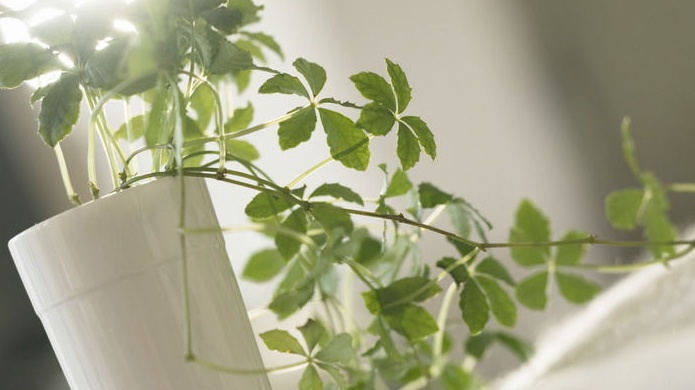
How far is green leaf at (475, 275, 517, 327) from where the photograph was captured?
0.73 meters

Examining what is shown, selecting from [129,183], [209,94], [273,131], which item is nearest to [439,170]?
[273,131]

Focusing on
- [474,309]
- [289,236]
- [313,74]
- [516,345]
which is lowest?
[516,345]

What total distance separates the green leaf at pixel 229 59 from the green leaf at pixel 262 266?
1.33 feet

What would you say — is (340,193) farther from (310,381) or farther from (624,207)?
(624,207)

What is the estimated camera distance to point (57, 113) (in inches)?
22.9

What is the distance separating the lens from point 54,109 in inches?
22.9

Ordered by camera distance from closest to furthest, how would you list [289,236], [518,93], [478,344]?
[289,236], [478,344], [518,93]

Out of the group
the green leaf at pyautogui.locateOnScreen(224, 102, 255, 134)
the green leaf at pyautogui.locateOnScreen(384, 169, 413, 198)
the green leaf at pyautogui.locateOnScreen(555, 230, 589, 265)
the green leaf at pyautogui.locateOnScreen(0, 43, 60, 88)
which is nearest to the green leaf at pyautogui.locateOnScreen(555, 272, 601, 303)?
the green leaf at pyautogui.locateOnScreen(555, 230, 589, 265)

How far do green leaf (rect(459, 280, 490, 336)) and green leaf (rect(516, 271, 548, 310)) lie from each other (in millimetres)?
209

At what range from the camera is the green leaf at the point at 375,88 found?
0.64 metres

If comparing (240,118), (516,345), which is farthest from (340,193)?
(516,345)

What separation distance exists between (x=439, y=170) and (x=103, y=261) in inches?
40.9

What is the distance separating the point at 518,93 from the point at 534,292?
0.68 m

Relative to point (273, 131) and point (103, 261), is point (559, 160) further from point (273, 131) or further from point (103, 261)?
point (103, 261)
